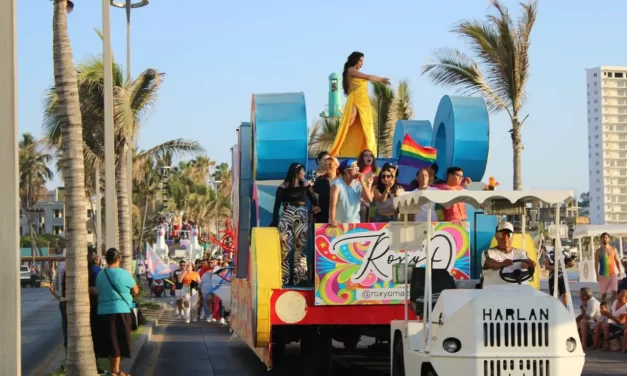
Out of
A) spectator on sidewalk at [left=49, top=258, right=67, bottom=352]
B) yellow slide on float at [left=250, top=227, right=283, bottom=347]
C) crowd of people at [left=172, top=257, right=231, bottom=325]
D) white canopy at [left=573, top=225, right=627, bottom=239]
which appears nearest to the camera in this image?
yellow slide on float at [left=250, top=227, right=283, bottom=347]

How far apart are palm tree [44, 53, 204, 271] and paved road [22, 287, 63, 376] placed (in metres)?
2.62

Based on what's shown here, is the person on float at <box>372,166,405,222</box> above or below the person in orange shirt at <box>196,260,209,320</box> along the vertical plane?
above

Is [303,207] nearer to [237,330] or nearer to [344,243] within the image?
[344,243]

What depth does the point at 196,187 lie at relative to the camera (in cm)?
11275

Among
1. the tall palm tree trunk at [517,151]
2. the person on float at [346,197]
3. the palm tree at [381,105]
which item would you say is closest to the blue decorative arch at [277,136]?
the person on float at [346,197]

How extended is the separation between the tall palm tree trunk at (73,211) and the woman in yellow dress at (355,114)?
3874 millimetres

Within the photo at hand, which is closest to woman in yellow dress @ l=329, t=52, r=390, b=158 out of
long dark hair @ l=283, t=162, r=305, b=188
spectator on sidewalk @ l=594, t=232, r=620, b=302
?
long dark hair @ l=283, t=162, r=305, b=188

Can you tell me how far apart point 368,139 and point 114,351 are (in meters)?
4.67

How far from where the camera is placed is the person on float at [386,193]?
44.0 ft

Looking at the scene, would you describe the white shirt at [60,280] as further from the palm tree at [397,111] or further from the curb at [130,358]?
the palm tree at [397,111]

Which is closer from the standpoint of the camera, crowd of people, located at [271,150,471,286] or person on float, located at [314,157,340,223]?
crowd of people, located at [271,150,471,286]

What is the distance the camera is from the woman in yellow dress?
15.4 m

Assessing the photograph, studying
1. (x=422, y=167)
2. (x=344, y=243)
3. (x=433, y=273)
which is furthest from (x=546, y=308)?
(x=422, y=167)

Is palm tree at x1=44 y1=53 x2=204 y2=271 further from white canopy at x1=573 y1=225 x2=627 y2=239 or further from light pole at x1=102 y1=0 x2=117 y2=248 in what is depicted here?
white canopy at x1=573 y1=225 x2=627 y2=239
